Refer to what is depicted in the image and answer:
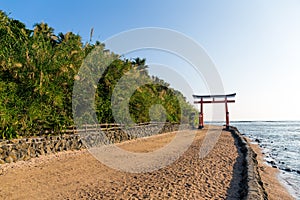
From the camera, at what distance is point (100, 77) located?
10641mm

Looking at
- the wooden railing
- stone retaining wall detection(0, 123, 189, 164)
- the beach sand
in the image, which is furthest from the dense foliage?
the beach sand

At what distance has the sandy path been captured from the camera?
418cm

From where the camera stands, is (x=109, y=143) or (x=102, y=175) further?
(x=109, y=143)

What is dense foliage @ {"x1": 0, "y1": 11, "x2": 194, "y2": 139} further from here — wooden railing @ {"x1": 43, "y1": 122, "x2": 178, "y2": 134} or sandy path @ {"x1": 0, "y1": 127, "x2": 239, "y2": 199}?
sandy path @ {"x1": 0, "y1": 127, "x2": 239, "y2": 199}

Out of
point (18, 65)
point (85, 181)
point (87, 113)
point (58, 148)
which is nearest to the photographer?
point (85, 181)

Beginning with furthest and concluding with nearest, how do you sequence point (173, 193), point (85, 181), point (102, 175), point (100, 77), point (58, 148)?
point (100, 77) < point (58, 148) < point (102, 175) < point (85, 181) < point (173, 193)

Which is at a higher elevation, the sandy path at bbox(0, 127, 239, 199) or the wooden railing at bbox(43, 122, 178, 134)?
the wooden railing at bbox(43, 122, 178, 134)

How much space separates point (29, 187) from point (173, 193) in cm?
265

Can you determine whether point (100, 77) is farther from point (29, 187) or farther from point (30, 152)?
point (29, 187)

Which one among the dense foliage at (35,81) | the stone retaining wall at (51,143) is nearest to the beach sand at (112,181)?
the stone retaining wall at (51,143)

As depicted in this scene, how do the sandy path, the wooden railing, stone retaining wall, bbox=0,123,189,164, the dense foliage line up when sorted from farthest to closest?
the wooden railing < the dense foliage < stone retaining wall, bbox=0,123,189,164 < the sandy path

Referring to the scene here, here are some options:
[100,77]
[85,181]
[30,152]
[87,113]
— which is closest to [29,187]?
[85,181]

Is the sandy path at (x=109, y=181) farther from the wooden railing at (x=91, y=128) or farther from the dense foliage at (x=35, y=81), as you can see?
the wooden railing at (x=91, y=128)

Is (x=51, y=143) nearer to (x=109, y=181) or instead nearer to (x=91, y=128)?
(x=91, y=128)
